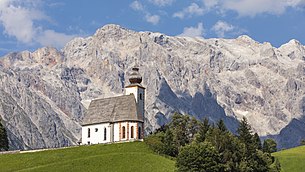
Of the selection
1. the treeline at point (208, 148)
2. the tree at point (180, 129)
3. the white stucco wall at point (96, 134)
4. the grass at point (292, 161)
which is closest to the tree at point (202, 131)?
the treeline at point (208, 148)

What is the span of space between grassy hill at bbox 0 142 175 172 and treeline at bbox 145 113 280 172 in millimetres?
3316

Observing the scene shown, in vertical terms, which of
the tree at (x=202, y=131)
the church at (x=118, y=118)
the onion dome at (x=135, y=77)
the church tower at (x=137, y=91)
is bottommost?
the tree at (x=202, y=131)

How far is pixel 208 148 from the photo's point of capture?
9312 centimetres

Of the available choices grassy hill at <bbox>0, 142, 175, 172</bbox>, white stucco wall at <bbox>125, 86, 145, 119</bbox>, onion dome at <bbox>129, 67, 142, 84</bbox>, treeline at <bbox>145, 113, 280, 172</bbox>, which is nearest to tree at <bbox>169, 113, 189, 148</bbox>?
treeline at <bbox>145, 113, 280, 172</bbox>

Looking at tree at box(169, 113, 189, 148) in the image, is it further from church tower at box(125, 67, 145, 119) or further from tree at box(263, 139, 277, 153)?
tree at box(263, 139, 277, 153)

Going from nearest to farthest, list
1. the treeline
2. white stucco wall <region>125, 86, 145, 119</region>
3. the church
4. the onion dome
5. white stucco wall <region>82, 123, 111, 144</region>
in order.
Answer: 1. the treeline
2. the church
3. white stucco wall <region>82, 123, 111, 144</region>
4. white stucco wall <region>125, 86, 145, 119</region>
5. the onion dome

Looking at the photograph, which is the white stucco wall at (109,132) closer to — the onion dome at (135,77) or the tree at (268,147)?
the onion dome at (135,77)

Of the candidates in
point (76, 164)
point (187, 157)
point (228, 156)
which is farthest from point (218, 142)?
point (76, 164)

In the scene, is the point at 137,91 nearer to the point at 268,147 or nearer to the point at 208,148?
the point at 208,148

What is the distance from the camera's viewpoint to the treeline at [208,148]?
9162 cm

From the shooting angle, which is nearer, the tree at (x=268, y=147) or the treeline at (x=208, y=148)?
the treeline at (x=208, y=148)

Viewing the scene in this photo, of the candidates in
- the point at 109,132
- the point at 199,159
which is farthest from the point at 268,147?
the point at 199,159

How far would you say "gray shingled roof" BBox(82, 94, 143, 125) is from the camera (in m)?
122

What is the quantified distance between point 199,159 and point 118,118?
115 ft
